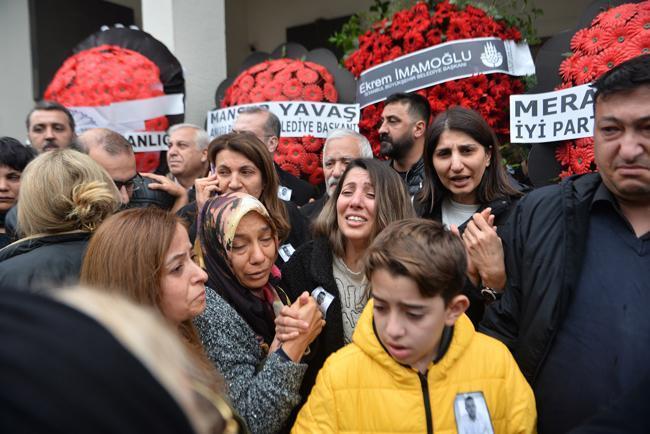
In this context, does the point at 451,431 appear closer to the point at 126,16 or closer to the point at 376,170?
the point at 376,170

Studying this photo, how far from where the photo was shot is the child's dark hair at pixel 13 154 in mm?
3369

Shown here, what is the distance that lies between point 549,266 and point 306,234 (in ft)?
6.00

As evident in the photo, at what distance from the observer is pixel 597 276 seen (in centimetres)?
181

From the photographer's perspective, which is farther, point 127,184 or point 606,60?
point 127,184

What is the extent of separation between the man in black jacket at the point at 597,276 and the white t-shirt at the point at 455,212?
0.88m

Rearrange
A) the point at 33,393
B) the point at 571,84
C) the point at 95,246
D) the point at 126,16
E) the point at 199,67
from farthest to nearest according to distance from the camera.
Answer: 1. the point at 126,16
2. the point at 199,67
3. the point at 571,84
4. the point at 95,246
5. the point at 33,393

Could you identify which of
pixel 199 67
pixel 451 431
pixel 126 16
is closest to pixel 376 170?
pixel 451 431

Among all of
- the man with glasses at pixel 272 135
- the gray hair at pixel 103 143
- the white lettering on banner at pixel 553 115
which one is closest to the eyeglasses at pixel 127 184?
the gray hair at pixel 103 143

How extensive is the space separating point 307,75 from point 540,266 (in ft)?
10.3

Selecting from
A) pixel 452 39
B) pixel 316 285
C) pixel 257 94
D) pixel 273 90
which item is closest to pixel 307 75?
pixel 273 90

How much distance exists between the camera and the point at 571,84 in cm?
315

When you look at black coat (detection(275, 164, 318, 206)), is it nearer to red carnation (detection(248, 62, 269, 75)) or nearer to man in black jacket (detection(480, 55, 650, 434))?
red carnation (detection(248, 62, 269, 75))

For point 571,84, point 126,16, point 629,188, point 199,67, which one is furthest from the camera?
point 126,16

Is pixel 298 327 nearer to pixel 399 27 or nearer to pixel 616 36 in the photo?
pixel 616 36
